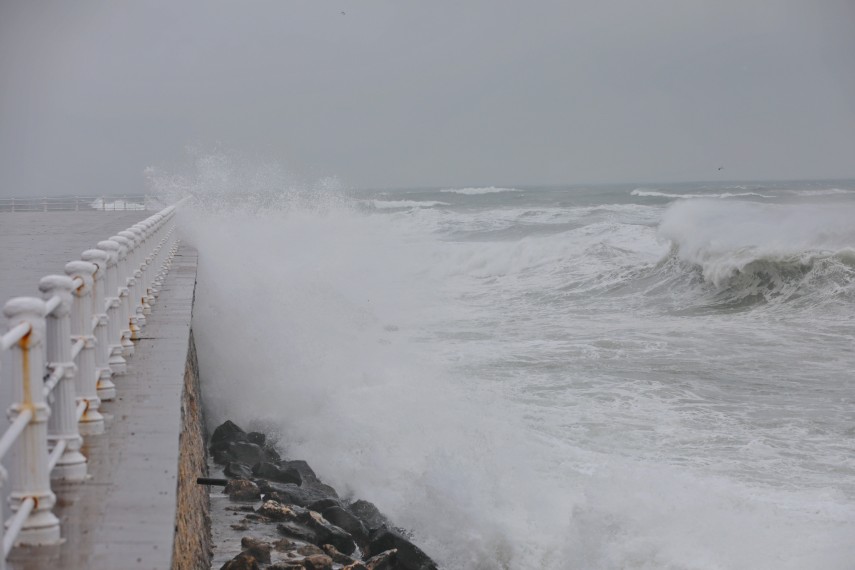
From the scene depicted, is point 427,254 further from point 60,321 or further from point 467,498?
point 60,321

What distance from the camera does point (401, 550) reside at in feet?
22.2

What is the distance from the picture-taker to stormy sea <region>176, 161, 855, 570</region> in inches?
306

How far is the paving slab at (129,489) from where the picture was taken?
305 centimetres

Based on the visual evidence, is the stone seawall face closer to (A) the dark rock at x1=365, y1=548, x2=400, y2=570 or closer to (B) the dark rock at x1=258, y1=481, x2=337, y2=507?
(B) the dark rock at x1=258, y1=481, x2=337, y2=507

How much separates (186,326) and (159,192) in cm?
2512

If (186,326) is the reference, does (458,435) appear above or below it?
below

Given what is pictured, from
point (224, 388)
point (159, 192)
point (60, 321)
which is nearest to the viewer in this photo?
point (60, 321)

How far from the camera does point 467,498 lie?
27.1ft

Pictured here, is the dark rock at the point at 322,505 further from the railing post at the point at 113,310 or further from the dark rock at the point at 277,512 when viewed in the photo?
the railing post at the point at 113,310

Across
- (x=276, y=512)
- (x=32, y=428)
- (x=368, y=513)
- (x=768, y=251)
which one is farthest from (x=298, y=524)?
(x=768, y=251)

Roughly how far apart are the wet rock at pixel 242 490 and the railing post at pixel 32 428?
4.76 m

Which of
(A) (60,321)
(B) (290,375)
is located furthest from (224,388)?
(A) (60,321)

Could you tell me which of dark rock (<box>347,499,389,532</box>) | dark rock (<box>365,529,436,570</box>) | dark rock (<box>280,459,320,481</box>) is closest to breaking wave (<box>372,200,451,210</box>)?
dark rock (<box>280,459,320,481</box>)

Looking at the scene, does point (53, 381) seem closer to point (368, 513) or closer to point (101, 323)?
point (101, 323)
